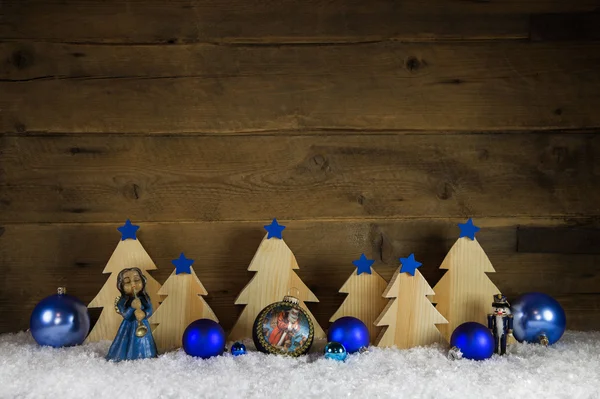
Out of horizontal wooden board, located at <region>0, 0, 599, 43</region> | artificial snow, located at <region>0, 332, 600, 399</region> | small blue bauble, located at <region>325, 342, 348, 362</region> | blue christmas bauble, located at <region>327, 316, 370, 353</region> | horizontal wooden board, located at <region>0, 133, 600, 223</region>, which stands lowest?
artificial snow, located at <region>0, 332, 600, 399</region>

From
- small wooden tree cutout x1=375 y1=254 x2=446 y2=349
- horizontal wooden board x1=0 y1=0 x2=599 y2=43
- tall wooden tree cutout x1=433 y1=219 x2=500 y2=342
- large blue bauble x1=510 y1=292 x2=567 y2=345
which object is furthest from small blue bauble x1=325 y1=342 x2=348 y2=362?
horizontal wooden board x1=0 y1=0 x2=599 y2=43

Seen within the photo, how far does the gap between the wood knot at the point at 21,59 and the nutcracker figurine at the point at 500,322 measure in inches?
42.6

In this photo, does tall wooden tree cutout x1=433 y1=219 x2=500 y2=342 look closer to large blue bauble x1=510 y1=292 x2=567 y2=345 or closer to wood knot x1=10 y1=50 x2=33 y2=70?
large blue bauble x1=510 y1=292 x2=567 y2=345

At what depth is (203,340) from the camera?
126cm

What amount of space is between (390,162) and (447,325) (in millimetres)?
367

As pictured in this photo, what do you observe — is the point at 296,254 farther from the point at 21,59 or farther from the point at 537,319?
the point at 21,59

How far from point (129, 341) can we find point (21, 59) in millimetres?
654

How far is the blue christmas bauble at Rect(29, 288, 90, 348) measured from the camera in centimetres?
133

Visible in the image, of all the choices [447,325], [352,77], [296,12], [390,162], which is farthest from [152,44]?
[447,325]

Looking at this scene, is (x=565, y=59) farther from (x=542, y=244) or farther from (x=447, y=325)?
(x=447, y=325)

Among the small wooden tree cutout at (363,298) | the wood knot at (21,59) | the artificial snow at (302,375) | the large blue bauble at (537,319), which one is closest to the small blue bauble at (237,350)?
the artificial snow at (302,375)

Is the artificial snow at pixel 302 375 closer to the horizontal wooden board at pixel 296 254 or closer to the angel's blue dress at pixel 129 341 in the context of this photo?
the angel's blue dress at pixel 129 341

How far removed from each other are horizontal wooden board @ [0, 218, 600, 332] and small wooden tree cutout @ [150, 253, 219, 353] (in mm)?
88

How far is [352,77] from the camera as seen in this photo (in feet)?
4.87
